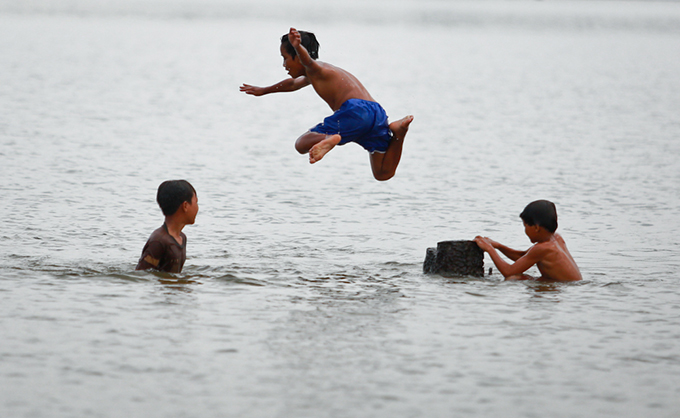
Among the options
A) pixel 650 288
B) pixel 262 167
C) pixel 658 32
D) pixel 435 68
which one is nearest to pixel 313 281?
pixel 650 288

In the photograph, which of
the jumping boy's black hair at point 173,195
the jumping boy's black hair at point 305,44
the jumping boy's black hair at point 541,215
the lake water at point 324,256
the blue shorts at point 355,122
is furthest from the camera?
the blue shorts at point 355,122

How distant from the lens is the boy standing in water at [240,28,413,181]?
834 cm

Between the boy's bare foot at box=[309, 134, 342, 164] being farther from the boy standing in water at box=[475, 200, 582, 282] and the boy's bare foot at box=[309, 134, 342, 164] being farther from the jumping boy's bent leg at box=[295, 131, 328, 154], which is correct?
the boy standing in water at box=[475, 200, 582, 282]

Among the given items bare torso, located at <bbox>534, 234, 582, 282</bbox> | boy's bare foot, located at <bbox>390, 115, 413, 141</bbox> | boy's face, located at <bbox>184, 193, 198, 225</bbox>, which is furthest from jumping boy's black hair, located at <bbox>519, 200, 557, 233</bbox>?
boy's face, located at <bbox>184, 193, 198, 225</bbox>

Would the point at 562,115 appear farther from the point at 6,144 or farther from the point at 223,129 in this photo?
the point at 6,144

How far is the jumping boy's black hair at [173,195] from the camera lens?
307 inches

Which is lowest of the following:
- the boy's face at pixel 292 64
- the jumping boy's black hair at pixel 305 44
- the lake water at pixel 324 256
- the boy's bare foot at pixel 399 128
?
the lake water at pixel 324 256

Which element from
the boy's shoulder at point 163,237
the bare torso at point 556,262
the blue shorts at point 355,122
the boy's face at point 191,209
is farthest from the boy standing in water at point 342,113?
the bare torso at point 556,262

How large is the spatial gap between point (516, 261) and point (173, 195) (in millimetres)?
3104

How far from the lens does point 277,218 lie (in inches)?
468

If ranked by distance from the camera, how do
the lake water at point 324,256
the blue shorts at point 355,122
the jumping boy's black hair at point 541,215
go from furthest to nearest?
the blue shorts at point 355,122 < the jumping boy's black hair at point 541,215 < the lake water at point 324,256

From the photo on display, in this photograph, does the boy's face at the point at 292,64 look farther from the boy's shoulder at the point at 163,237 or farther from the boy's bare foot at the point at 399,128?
the boy's shoulder at the point at 163,237

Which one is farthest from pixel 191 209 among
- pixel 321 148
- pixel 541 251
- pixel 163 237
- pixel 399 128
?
A: pixel 541 251

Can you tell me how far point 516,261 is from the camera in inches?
336
